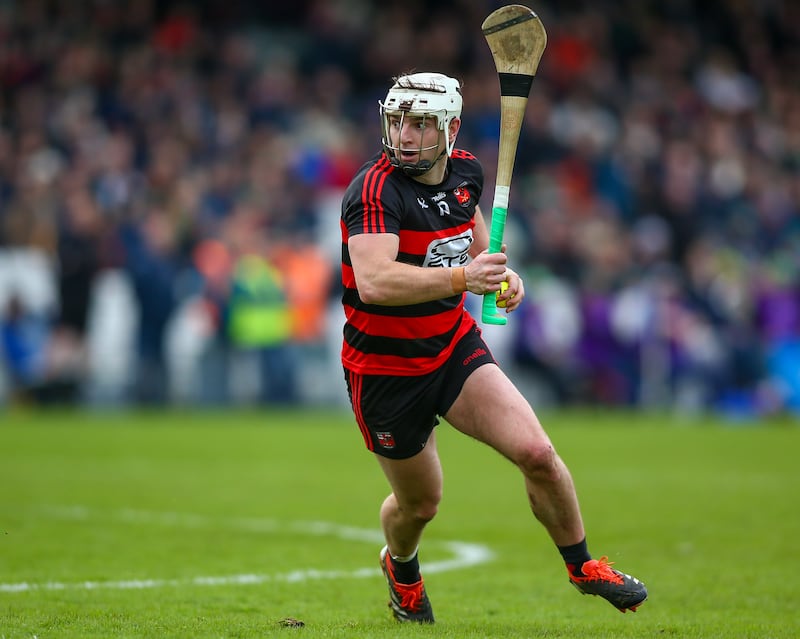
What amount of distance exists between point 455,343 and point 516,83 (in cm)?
132

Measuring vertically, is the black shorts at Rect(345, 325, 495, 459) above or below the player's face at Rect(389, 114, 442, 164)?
below

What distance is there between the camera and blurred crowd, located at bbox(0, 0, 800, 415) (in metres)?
18.9

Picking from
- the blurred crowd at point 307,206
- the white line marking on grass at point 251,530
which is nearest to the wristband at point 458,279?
the white line marking on grass at point 251,530

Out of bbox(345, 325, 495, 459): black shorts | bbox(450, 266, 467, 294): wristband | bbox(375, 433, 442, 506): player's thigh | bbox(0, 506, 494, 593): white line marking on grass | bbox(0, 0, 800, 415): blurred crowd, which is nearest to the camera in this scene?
bbox(450, 266, 467, 294): wristband

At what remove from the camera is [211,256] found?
19344 millimetres

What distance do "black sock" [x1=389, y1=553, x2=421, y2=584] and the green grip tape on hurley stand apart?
1400 mm

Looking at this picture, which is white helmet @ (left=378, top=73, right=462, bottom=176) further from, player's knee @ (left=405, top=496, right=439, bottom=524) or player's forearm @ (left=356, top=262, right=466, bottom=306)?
player's knee @ (left=405, top=496, right=439, bottom=524)

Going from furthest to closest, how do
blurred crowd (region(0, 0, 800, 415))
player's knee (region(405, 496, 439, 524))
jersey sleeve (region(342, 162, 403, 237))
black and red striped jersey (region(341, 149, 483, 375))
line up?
blurred crowd (region(0, 0, 800, 415)) → player's knee (region(405, 496, 439, 524)) → black and red striped jersey (region(341, 149, 483, 375)) → jersey sleeve (region(342, 162, 403, 237))

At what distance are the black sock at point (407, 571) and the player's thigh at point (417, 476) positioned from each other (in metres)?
0.35

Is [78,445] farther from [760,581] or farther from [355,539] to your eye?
[760,581]

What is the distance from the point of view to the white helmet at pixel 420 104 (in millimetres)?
6270

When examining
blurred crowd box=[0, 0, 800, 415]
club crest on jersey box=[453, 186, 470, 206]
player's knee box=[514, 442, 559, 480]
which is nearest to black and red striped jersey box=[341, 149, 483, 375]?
club crest on jersey box=[453, 186, 470, 206]

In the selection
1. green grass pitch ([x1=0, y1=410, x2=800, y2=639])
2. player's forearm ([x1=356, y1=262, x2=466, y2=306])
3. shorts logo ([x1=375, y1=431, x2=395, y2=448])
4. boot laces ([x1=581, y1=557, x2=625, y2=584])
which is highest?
player's forearm ([x1=356, y1=262, x2=466, y2=306])

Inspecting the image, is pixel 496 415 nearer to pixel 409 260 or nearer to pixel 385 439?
pixel 385 439
